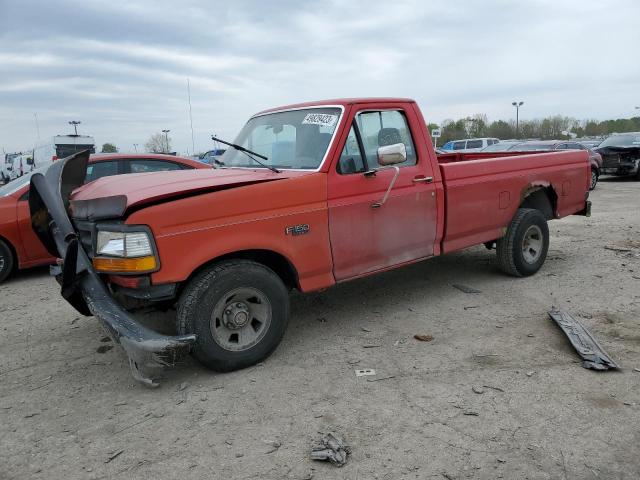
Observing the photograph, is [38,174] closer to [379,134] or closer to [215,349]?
[215,349]

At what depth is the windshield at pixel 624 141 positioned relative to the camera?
17.0 metres

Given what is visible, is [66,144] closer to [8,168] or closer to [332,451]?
[8,168]

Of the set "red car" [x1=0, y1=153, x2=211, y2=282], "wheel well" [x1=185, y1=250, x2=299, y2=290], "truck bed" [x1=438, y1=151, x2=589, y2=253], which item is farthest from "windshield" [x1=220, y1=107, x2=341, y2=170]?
"red car" [x1=0, y1=153, x2=211, y2=282]

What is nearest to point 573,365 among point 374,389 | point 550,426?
point 550,426

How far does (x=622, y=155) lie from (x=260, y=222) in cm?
1723

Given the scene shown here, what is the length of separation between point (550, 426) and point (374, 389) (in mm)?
1072

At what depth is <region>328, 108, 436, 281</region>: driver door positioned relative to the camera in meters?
4.12

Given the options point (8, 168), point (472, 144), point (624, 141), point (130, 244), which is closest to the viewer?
point (130, 244)

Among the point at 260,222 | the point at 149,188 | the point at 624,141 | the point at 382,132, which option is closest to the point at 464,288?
the point at 382,132

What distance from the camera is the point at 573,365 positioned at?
3.64 meters

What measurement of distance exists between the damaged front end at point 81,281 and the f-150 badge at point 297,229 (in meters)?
1.05

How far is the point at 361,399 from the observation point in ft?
10.7

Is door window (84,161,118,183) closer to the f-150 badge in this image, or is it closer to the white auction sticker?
the white auction sticker

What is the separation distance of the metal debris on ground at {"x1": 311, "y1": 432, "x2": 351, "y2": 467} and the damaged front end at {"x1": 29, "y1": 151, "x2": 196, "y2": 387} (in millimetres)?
1063
